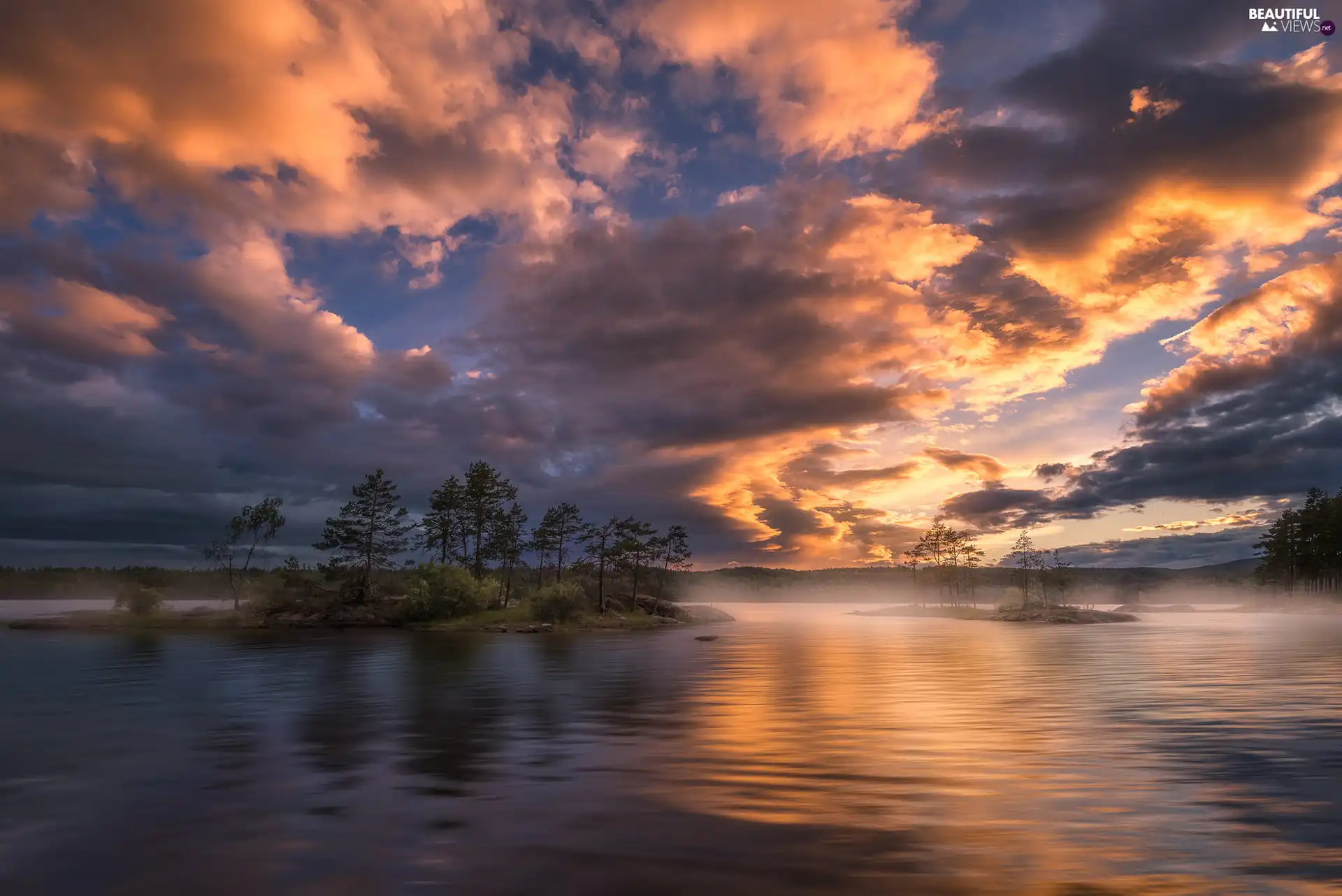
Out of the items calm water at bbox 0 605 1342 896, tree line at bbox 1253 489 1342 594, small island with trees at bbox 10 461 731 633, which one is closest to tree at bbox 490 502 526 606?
small island with trees at bbox 10 461 731 633

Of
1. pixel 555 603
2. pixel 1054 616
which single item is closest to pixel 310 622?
pixel 555 603

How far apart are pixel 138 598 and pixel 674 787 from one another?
5147 inches

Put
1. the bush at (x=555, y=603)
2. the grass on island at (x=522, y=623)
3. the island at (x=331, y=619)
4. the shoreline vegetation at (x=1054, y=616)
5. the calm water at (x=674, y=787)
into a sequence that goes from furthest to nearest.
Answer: the shoreline vegetation at (x=1054, y=616)
the bush at (x=555, y=603)
the grass on island at (x=522, y=623)
the island at (x=331, y=619)
the calm water at (x=674, y=787)

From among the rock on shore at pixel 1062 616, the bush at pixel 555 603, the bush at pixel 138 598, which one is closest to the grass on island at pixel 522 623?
the bush at pixel 555 603

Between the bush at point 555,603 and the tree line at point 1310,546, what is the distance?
17502 cm

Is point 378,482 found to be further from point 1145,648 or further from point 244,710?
point 1145,648

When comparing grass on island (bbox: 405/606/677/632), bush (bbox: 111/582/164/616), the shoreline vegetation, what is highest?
bush (bbox: 111/582/164/616)

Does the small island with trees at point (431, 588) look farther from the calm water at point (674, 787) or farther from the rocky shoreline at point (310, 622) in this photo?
the calm water at point (674, 787)

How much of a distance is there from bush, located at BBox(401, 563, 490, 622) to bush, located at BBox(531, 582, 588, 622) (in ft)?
31.8

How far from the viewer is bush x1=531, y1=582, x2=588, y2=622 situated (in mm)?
109062

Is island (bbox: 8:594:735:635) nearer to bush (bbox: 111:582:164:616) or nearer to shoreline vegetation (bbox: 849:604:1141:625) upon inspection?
bush (bbox: 111:582:164:616)

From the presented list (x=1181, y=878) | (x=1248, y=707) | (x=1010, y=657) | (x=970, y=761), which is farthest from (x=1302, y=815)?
A: (x=1010, y=657)

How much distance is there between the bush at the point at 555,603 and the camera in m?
109

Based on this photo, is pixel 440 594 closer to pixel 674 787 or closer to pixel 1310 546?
pixel 674 787
